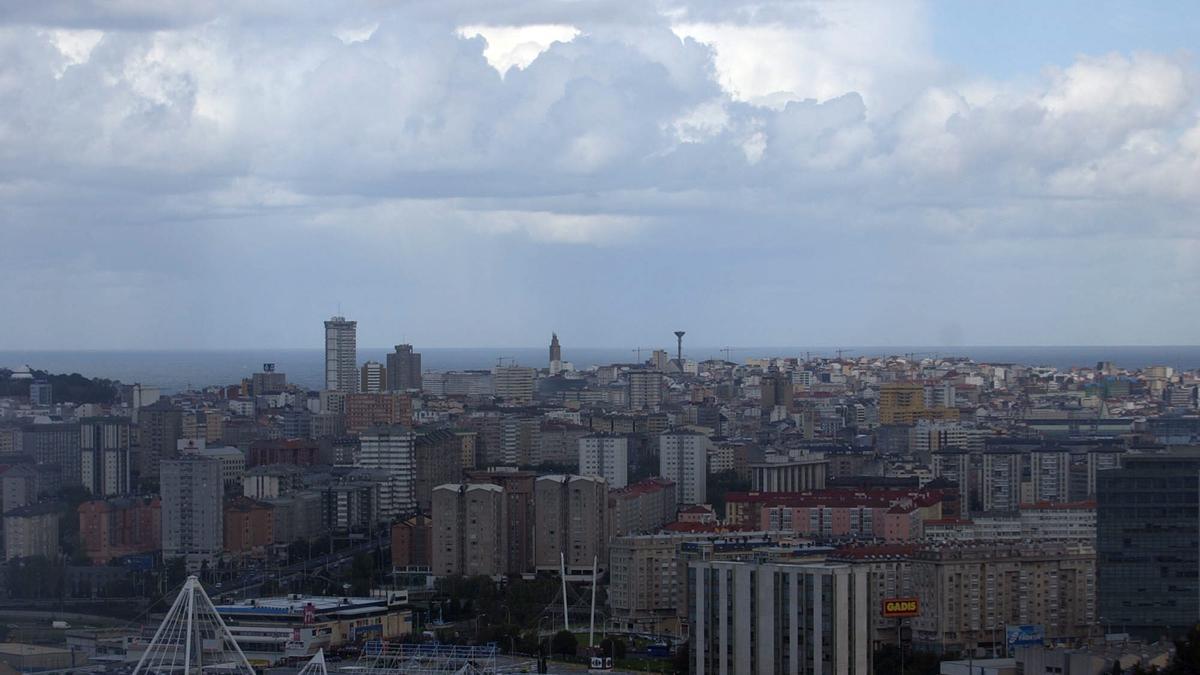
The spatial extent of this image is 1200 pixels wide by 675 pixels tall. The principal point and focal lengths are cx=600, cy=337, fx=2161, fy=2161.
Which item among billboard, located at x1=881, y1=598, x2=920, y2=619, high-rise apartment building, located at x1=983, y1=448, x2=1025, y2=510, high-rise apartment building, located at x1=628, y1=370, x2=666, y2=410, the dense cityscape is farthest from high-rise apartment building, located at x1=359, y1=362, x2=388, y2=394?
billboard, located at x1=881, y1=598, x2=920, y2=619

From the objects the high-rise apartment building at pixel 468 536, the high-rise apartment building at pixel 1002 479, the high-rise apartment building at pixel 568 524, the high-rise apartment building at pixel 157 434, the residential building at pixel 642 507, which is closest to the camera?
the high-rise apartment building at pixel 468 536

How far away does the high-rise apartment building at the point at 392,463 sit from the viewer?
2667 centimetres

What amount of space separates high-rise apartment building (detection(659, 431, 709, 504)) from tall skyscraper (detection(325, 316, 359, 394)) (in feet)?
58.2

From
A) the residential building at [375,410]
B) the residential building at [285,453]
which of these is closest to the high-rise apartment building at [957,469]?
the residential building at [285,453]

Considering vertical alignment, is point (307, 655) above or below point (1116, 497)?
below

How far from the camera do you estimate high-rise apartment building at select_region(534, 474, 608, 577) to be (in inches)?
853

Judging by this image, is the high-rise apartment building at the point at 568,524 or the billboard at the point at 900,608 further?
the high-rise apartment building at the point at 568,524

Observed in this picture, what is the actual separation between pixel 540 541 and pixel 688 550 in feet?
11.7

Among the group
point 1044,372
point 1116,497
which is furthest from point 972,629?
point 1044,372

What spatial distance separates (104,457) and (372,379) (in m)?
19.5

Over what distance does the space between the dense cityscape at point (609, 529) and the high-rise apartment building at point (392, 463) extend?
0.05 meters

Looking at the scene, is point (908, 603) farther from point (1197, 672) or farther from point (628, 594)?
point (628, 594)

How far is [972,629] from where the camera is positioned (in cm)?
1636

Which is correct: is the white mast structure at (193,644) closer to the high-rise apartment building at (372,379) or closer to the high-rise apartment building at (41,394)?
the high-rise apartment building at (41,394)
